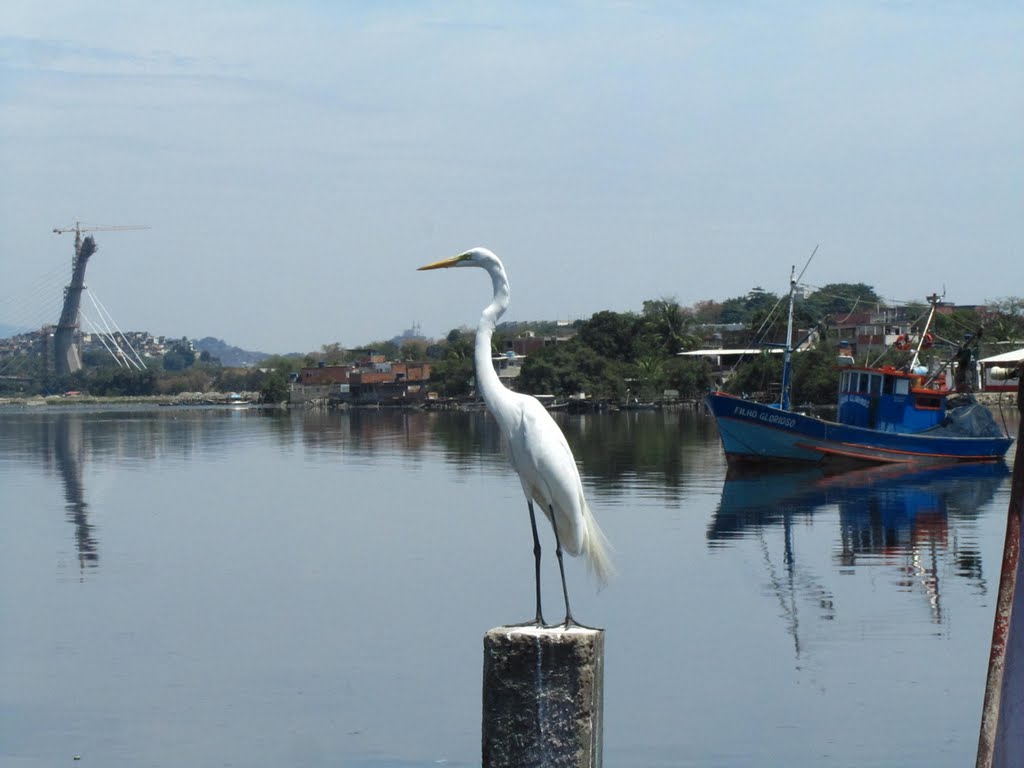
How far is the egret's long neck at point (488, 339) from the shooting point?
25.9ft

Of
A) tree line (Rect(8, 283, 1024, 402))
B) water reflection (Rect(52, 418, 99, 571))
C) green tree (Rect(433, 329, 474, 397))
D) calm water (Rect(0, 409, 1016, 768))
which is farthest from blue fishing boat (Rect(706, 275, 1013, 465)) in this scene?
green tree (Rect(433, 329, 474, 397))

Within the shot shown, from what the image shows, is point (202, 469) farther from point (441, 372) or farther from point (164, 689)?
point (441, 372)

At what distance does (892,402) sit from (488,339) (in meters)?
32.6

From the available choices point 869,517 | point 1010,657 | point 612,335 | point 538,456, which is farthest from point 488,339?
point 612,335

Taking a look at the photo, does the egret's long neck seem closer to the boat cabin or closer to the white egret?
the white egret

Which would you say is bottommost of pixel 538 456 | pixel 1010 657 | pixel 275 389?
pixel 275 389

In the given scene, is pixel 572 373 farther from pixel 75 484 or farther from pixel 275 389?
pixel 75 484

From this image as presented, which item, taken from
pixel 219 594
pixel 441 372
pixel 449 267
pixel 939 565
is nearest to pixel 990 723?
pixel 449 267

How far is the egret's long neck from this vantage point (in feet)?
25.9

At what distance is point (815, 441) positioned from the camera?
37719 mm

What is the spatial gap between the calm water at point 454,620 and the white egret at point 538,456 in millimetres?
3257

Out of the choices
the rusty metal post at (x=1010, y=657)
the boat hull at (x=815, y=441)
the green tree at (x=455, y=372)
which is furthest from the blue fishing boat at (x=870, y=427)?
the green tree at (x=455, y=372)

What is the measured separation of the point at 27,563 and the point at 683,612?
10.8m

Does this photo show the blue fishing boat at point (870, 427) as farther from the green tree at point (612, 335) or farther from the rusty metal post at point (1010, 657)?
the green tree at point (612, 335)
